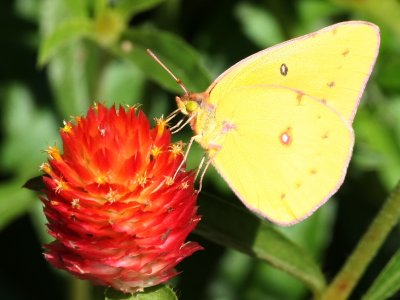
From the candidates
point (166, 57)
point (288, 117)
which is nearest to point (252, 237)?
point (288, 117)

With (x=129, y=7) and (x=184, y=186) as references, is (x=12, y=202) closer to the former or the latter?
(x=129, y=7)

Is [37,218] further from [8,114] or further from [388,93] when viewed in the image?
[388,93]

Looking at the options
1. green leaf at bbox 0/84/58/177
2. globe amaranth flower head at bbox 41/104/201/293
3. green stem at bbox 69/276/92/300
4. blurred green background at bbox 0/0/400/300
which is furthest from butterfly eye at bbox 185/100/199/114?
green leaf at bbox 0/84/58/177

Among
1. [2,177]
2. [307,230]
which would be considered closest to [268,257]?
[307,230]

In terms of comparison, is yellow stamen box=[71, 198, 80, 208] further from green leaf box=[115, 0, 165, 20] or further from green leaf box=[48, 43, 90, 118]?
green leaf box=[48, 43, 90, 118]

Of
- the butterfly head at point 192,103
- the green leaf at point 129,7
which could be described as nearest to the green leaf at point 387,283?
the butterfly head at point 192,103

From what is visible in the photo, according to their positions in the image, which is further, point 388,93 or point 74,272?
point 388,93
